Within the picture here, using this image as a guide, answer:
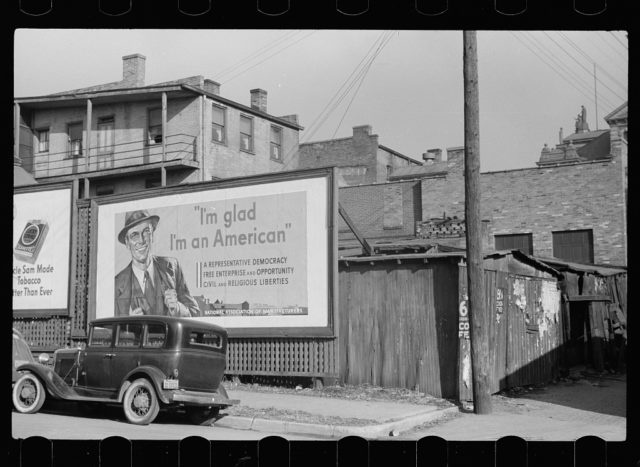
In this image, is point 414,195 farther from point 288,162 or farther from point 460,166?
point 288,162

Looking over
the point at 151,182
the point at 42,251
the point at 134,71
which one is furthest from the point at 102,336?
the point at 134,71

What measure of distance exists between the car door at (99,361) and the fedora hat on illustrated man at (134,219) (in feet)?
20.4

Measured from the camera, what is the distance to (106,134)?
31.0 m

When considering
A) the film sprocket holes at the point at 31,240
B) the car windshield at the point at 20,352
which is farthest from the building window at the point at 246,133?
the car windshield at the point at 20,352

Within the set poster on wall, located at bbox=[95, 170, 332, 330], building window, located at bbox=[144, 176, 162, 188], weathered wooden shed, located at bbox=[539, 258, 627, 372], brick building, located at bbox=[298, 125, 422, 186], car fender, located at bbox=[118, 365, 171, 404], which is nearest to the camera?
car fender, located at bbox=[118, 365, 171, 404]

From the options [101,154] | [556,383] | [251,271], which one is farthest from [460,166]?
[251,271]

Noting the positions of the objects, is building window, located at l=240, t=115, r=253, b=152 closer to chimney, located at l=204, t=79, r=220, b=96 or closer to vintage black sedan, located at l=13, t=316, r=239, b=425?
chimney, located at l=204, t=79, r=220, b=96

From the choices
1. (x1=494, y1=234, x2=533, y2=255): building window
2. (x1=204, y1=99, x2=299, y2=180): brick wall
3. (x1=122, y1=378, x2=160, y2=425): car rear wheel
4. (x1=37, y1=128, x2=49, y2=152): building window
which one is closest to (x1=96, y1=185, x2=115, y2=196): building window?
(x1=37, y1=128, x2=49, y2=152): building window

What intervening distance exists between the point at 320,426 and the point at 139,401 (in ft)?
8.29

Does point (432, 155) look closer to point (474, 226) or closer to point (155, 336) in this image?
point (474, 226)

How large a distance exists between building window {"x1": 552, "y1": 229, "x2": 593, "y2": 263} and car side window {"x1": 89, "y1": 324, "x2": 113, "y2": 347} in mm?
21801

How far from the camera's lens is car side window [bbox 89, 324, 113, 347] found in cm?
1075

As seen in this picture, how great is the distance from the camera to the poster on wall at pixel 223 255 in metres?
14.6

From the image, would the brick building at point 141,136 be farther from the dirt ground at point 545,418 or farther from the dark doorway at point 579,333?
the dirt ground at point 545,418
